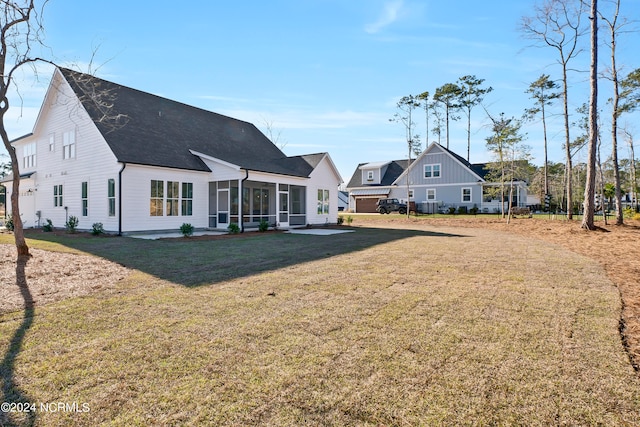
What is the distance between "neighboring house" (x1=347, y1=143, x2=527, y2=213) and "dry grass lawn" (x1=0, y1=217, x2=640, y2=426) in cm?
2991

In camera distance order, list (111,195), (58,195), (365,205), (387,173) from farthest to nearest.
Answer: (387,173)
(365,205)
(58,195)
(111,195)

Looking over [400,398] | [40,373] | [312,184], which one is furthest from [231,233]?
[400,398]

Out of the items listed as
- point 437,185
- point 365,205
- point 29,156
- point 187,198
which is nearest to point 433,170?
point 437,185

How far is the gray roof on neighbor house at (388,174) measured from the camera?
137 ft

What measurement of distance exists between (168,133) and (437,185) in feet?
93.3

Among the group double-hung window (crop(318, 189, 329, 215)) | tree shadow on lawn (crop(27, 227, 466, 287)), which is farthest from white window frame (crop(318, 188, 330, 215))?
tree shadow on lawn (crop(27, 227, 466, 287))

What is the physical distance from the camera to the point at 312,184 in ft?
71.2

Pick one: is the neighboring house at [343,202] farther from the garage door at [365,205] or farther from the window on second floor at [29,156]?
the window on second floor at [29,156]

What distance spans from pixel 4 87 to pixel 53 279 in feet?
19.5

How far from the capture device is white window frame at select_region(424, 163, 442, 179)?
36938mm

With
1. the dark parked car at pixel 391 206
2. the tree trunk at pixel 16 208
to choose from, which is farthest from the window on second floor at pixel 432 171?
the tree trunk at pixel 16 208

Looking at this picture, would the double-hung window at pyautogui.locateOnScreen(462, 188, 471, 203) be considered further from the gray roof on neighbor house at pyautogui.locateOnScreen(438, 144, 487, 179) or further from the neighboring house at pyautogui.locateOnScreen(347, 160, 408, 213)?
the neighboring house at pyautogui.locateOnScreen(347, 160, 408, 213)

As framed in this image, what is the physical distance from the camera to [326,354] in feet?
10.1

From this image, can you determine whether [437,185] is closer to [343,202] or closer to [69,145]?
[343,202]
